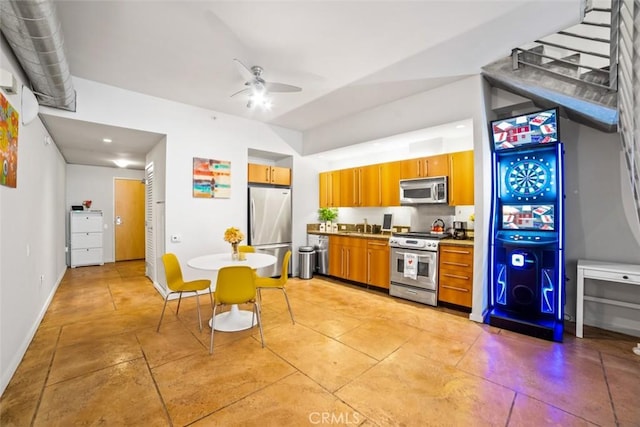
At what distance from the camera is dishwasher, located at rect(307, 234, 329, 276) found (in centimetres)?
556

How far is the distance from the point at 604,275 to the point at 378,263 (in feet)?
8.79

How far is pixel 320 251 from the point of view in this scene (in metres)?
5.66

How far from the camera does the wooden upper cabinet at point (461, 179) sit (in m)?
3.90

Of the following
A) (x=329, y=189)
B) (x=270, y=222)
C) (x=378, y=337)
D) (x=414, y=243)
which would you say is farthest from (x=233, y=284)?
(x=329, y=189)

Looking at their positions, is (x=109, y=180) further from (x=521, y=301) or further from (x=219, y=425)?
(x=521, y=301)

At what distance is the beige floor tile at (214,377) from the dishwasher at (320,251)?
2.91 m

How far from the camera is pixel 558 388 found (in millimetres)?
2102

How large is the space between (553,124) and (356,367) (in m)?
3.22

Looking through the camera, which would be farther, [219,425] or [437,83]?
[437,83]

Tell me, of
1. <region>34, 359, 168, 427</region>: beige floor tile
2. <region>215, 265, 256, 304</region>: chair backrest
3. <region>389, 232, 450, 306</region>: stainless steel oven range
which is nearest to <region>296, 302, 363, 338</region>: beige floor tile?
<region>215, 265, 256, 304</region>: chair backrest

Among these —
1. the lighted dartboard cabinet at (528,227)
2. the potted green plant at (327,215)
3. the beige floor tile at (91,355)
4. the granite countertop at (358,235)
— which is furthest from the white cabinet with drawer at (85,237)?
the lighted dartboard cabinet at (528,227)

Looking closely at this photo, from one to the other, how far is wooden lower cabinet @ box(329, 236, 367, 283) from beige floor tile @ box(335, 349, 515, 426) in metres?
2.53

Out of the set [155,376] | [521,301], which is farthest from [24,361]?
[521,301]

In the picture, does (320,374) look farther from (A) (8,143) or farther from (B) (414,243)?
(A) (8,143)
